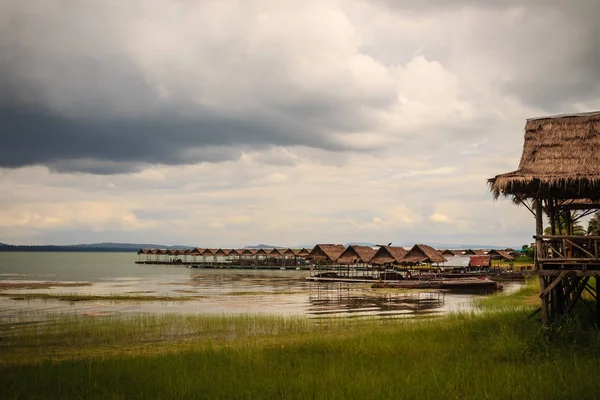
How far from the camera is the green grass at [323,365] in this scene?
838cm

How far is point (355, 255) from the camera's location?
4825 centimetres

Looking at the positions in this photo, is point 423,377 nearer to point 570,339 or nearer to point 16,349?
point 570,339

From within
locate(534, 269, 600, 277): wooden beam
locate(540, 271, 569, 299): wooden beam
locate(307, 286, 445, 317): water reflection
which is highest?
locate(534, 269, 600, 277): wooden beam

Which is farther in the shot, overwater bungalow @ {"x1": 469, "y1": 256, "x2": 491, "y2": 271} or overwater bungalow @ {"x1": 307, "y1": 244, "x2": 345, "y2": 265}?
overwater bungalow @ {"x1": 469, "y1": 256, "x2": 491, "y2": 271}

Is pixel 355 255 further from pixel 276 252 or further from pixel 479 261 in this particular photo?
pixel 276 252

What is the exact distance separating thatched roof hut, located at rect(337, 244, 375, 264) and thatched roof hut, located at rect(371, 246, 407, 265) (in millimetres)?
1582

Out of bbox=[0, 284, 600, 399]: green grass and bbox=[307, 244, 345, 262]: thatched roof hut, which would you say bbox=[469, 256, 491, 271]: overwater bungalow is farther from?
bbox=[0, 284, 600, 399]: green grass

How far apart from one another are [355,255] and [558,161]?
36.4 meters

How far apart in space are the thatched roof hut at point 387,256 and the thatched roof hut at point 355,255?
1582 millimetres

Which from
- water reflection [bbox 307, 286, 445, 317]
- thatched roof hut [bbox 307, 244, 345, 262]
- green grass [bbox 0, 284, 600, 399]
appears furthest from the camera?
thatched roof hut [bbox 307, 244, 345, 262]

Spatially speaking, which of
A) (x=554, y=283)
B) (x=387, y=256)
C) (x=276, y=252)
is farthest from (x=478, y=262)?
(x=554, y=283)

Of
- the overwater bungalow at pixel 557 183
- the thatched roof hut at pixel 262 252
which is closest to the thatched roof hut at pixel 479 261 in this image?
the thatched roof hut at pixel 262 252

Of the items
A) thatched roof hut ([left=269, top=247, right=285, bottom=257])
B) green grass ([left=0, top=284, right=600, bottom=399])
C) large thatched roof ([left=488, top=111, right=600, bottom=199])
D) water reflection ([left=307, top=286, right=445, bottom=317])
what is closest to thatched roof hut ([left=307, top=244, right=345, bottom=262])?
water reflection ([left=307, top=286, right=445, bottom=317])

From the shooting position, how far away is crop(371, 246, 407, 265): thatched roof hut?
1780 inches
